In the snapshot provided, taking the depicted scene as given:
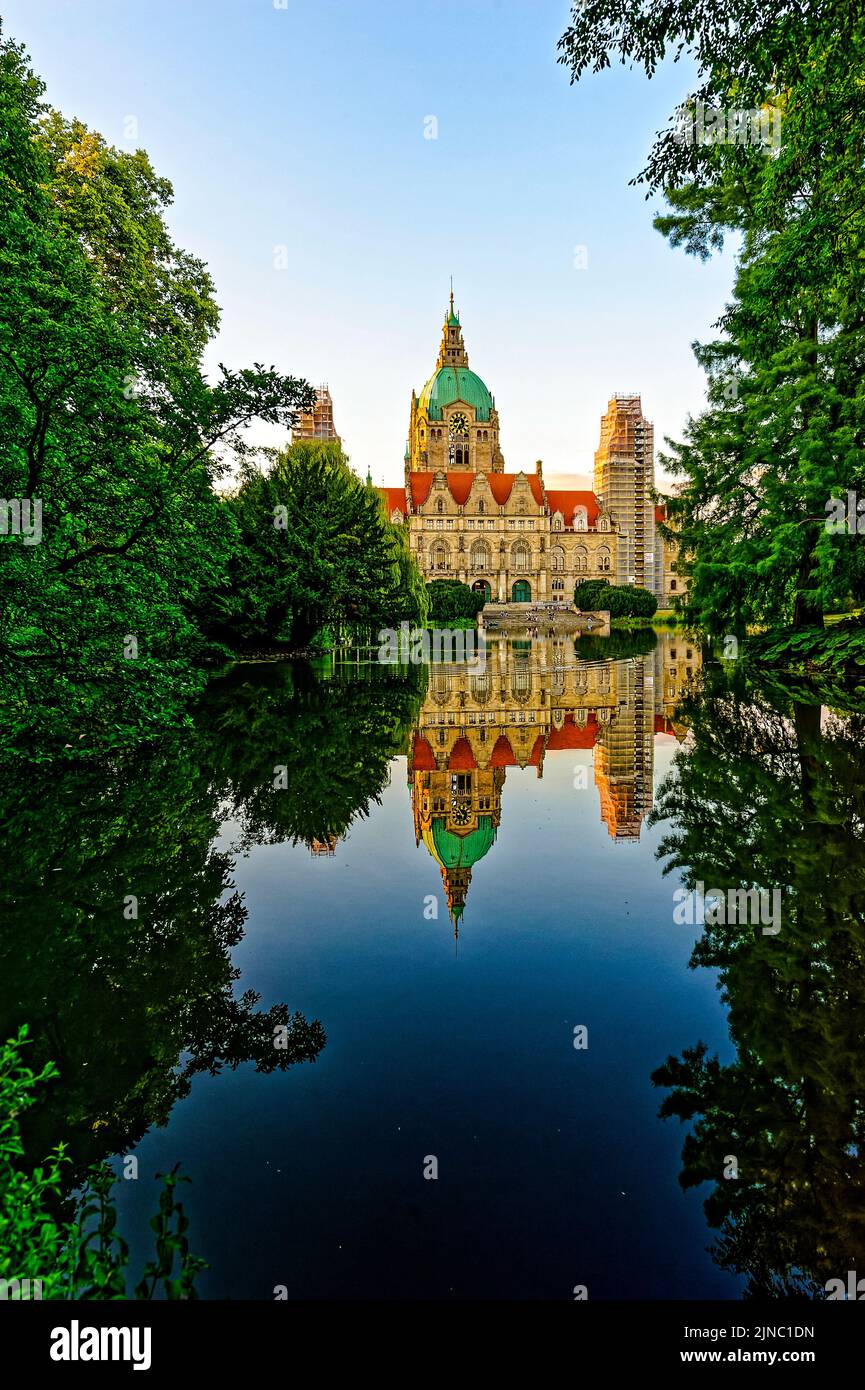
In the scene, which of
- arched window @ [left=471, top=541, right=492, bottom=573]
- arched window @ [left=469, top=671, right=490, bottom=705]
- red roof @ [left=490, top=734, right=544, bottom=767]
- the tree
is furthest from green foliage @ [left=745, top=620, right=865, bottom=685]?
arched window @ [left=471, top=541, right=492, bottom=573]

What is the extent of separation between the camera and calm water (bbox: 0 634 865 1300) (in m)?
2.60

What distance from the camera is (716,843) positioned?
659cm

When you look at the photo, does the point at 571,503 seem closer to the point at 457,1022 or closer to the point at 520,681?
the point at 520,681

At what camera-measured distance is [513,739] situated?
39.5 ft

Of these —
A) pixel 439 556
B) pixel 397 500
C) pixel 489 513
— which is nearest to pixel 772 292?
pixel 439 556

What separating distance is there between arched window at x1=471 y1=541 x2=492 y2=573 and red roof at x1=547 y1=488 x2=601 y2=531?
38.9ft

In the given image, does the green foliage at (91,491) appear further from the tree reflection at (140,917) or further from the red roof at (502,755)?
the red roof at (502,755)

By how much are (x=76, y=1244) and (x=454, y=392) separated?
106514mm

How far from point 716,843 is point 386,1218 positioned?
492 cm

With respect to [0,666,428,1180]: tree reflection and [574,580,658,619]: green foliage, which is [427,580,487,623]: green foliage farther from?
[0,666,428,1180]: tree reflection

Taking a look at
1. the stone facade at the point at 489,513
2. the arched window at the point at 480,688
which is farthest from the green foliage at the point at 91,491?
the stone facade at the point at 489,513

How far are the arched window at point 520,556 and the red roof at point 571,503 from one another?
789 centimetres

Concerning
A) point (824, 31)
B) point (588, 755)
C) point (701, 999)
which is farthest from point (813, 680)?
point (701, 999)

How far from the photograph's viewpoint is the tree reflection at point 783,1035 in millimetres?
2602
